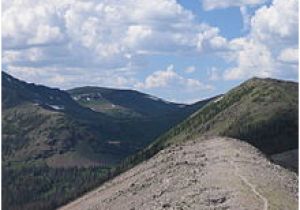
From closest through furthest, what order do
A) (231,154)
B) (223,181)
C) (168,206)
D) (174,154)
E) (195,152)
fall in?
(168,206)
(223,181)
(231,154)
(195,152)
(174,154)

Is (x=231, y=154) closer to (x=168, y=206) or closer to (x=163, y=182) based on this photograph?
(x=163, y=182)

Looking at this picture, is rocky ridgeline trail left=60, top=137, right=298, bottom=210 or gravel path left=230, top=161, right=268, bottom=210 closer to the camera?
gravel path left=230, top=161, right=268, bottom=210

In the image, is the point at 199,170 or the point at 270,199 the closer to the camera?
the point at 270,199

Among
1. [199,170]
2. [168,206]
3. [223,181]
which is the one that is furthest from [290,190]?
[199,170]

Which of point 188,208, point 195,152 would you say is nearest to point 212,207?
point 188,208

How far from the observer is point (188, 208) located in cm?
8831

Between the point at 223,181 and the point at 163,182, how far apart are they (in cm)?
2966

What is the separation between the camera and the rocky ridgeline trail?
3428 inches

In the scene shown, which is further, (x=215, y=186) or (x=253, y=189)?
(x=215, y=186)

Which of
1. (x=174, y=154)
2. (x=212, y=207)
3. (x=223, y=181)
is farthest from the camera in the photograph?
(x=174, y=154)

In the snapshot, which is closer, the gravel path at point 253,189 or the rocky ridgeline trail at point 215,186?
the gravel path at point 253,189

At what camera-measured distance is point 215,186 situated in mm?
99750

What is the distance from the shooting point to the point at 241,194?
88.7 meters

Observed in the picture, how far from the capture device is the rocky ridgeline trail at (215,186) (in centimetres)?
8706
